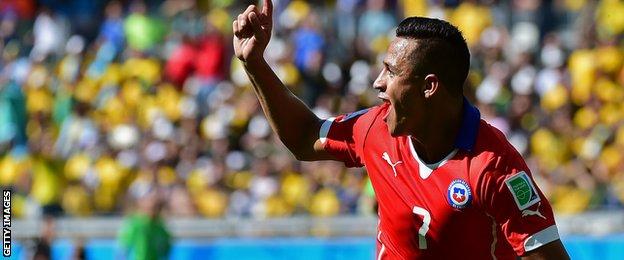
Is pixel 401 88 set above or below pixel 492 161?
above

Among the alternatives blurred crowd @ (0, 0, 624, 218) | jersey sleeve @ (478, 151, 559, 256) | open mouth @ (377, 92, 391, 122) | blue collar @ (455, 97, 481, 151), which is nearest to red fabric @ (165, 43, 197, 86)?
blurred crowd @ (0, 0, 624, 218)

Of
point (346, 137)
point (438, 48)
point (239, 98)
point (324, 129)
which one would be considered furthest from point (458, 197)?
point (239, 98)

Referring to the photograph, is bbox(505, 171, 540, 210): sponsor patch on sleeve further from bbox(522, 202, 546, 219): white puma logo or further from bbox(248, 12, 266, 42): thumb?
bbox(248, 12, 266, 42): thumb

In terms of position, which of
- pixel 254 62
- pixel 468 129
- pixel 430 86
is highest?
pixel 254 62

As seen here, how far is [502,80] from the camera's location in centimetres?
1500

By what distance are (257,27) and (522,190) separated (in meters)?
1.28

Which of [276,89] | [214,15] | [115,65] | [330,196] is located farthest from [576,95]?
[276,89]

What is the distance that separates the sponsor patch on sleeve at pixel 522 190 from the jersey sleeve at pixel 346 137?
83 centimetres

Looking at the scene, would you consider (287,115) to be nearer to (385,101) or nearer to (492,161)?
(385,101)

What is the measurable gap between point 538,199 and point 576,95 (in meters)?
10.3

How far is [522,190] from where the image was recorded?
4.66 meters

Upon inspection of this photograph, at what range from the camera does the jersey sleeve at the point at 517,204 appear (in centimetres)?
467

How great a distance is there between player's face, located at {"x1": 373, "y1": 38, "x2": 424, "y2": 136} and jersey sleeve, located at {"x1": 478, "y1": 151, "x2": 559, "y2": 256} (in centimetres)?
37

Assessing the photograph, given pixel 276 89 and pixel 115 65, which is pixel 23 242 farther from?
pixel 276 89
